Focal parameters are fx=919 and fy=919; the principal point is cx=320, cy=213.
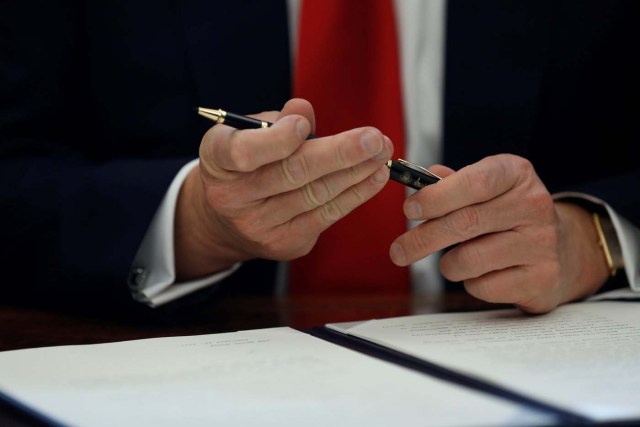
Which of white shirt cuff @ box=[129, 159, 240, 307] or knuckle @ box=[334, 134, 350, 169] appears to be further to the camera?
white shirt cuff @ box=[129, 159, 240, 307]

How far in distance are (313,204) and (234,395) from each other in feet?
1.10

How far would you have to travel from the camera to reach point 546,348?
0.87 m

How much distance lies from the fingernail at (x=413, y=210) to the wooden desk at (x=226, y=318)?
0.57 ft

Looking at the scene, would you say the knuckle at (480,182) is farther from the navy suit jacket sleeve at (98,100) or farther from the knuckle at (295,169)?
the navy suit jacket sleeve at (98,100)

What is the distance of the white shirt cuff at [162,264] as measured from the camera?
3.84 ft

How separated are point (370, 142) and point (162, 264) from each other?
17.0 inches

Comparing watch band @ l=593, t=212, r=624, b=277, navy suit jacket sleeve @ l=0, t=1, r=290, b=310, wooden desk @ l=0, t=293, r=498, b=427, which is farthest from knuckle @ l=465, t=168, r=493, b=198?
navy suit jacket sleeve @ l=0, t=1, r=290, b=310

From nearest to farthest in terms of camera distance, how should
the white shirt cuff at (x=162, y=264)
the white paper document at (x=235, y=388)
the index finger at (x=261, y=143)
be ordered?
Result: the white paper document at (x=235, y=388) < the index finger at (x=261, y=143) < the white shirt cuff at (x=162, y=264)

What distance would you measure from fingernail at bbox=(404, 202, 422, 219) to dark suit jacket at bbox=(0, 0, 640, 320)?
426 millimetres

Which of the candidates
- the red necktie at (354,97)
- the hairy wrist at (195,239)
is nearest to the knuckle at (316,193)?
the hairy wrist at (195,239)

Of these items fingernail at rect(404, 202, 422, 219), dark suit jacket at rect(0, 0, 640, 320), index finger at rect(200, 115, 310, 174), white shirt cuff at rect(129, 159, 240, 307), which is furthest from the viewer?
dark suit jacket at rect(0, 0, 640, 320)

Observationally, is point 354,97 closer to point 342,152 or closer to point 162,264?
point 162,264

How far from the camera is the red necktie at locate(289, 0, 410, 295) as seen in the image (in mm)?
1384

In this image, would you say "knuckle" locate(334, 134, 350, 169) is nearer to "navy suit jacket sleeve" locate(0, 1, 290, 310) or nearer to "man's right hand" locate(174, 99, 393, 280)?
"man's right hand" locate(174, 99, 393, 280)
